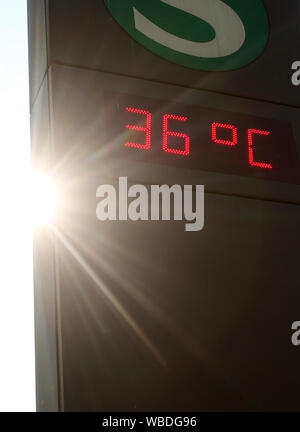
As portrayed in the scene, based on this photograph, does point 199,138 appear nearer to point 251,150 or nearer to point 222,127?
point 222,127

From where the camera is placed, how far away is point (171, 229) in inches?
105

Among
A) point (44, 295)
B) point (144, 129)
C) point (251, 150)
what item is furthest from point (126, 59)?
point (44, 295)

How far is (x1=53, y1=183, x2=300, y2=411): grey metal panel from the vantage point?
90.0 inches

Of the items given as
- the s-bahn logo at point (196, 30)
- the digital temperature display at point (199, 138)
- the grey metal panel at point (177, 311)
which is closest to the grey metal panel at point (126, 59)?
the s-bahn logo at point (196, 30)

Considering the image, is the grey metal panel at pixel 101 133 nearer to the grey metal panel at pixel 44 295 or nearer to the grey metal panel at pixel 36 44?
the grey metal panel at pixel 44 295

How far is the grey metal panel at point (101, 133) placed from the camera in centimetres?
262

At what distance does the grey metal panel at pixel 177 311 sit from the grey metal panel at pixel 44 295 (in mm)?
67

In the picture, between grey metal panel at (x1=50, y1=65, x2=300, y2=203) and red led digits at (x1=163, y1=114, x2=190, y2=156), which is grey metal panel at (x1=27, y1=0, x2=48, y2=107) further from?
red led digits at (x1=163, y1=114, x2=190, y2=156)

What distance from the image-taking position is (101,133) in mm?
2668

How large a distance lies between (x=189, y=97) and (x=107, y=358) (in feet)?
4.46

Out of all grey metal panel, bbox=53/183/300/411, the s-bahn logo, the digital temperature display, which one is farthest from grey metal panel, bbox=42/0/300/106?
grey metal panel, bbox=53/183/300/411

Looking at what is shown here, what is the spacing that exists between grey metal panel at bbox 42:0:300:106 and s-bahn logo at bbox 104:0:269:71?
0.05m
